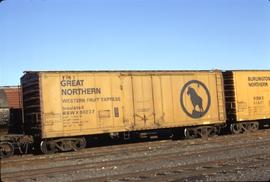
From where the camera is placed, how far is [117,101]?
22.9 meters

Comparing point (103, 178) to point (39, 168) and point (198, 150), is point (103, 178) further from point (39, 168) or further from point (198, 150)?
point (198, 150)

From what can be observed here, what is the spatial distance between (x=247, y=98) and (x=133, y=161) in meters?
13.0

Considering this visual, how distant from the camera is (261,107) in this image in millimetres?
28312

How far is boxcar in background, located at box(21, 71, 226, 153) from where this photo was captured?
21016 millimetres

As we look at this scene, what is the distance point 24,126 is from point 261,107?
45.1ft

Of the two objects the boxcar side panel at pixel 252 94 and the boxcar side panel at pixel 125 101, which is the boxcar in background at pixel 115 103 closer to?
the boxcar side panel at pixel 125 101

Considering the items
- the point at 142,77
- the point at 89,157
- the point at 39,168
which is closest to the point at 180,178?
the point at 39,168

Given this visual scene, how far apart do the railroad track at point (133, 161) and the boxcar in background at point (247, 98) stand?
4896mm

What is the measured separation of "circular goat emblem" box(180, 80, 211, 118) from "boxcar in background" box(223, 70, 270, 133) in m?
1.86

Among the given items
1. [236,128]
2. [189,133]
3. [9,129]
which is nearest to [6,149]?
[9,129]

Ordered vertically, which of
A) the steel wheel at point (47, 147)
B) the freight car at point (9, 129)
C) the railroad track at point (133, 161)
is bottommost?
the railroad track at point (133, 161)

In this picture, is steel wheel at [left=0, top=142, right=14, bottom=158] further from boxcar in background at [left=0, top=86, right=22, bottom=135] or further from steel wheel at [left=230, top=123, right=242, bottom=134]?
steel wheel at [left=230, top=123, right=242, bottom=134]

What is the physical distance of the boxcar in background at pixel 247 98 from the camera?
27156 millimetres

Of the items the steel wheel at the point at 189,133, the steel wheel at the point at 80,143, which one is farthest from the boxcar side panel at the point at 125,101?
the steel wheel at the point at 189,133
